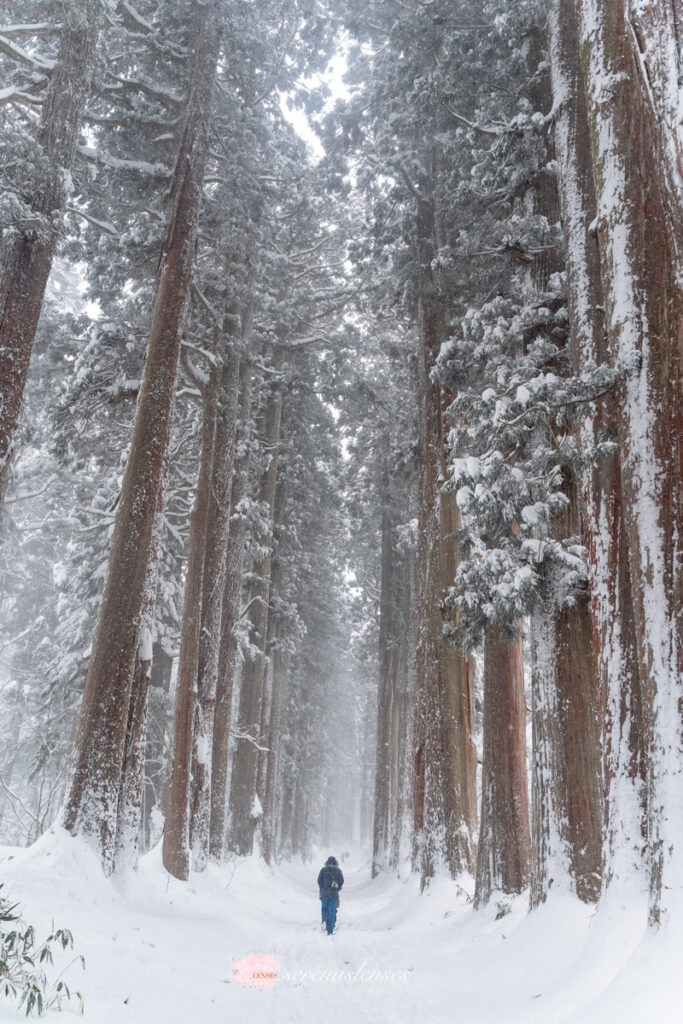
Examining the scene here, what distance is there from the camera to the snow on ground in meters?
3.75

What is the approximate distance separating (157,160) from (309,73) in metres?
4.55

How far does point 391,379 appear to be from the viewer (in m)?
19.3

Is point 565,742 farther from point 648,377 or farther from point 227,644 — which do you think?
point 227,644

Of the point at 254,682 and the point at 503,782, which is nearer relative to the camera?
the point at 503,782

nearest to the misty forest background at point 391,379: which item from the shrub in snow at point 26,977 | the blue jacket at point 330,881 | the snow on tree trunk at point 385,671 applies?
the blue jacket at point 330,881

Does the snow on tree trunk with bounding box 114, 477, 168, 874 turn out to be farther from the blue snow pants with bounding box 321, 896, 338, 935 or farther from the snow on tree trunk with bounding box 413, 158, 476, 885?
the snow on tree trunk with bounding box 413, 158, 476, 885

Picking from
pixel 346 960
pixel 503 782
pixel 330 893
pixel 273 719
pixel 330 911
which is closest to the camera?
pixel 346 960

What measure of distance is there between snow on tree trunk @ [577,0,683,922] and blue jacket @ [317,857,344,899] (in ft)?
25.5

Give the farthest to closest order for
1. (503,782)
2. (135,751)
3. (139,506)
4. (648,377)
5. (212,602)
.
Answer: (212,602) < (139,506) < (135,751) < (503,782) < (648,377)

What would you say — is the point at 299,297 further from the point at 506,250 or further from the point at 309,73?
the point at 506,250

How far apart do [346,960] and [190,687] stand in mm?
4965

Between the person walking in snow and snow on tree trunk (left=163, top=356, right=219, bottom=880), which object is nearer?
snow on tree trunk (left=163, top=356, right=219, bottom=880)

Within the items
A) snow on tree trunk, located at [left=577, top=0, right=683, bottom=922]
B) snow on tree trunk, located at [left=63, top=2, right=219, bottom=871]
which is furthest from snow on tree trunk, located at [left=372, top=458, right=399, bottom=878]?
snow on tree trunk, located at [left=577, top=0, right=683, bottom=922]

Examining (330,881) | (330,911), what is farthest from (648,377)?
(330,911)
